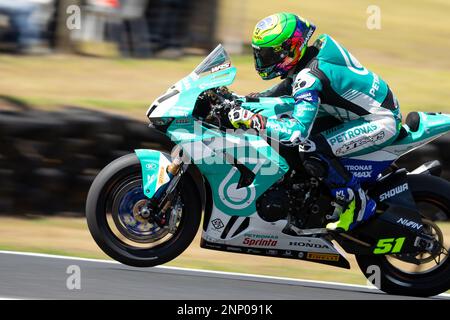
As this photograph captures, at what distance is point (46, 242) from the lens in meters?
7.78

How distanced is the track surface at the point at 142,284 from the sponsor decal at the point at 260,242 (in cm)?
30

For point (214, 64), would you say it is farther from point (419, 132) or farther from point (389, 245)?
point (389, 245)

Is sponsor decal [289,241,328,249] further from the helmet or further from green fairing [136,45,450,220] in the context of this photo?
the helmet

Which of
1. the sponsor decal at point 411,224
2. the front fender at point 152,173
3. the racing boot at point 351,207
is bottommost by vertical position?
the sponsor decal at point 411,224

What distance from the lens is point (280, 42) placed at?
5.94 meters

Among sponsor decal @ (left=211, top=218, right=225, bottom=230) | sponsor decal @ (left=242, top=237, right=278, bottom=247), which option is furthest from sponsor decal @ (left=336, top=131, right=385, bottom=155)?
sponsor decal @ (left=211, top=218, right=225, bottom=230)

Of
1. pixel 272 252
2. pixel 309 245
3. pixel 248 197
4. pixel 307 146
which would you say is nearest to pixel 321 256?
pixel 309 245

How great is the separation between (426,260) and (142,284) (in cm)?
197

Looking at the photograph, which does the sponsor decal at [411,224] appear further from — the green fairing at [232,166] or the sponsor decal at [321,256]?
the green fairing at [232,166]

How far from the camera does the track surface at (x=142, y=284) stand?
5762mm

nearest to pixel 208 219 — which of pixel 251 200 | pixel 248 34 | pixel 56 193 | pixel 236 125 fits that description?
pixel 251 200

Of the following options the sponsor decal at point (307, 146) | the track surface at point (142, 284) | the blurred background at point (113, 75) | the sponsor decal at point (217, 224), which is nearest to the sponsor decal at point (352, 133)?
the sponsor decal at point (307, 146)

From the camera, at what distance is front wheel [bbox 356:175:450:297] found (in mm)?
6281
